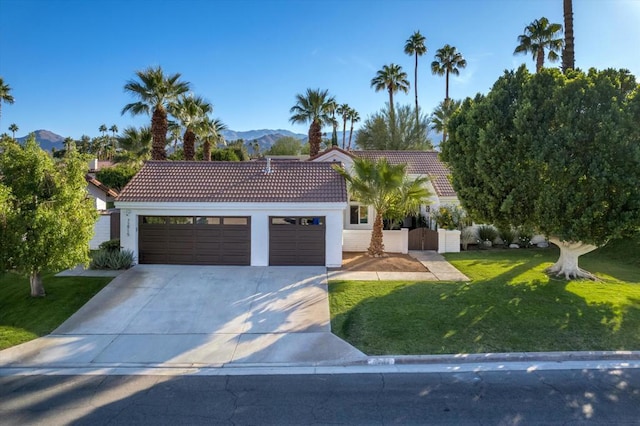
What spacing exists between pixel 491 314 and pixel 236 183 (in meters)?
11.1

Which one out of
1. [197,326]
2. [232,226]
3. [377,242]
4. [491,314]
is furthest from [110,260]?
[491,314]

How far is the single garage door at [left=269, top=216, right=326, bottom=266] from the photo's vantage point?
16391 millimetres

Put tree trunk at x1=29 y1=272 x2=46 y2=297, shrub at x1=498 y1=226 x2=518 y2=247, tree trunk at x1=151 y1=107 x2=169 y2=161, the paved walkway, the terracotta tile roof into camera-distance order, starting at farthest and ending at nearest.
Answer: tree trunk at x1=151 y1=107 x2=169 y2=161
the terracotta tile roof
shrub at x1=498 y1=226 x2=518 y2=247
the paved walkway
tree trunk at x1=29 y1=272 x2=46 y2=297

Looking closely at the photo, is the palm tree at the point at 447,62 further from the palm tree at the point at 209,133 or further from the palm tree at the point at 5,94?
the palm tree at the point at 5,94

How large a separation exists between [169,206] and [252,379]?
10154 millimetres

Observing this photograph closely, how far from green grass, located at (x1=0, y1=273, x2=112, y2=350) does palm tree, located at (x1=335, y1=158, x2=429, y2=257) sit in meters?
10.4

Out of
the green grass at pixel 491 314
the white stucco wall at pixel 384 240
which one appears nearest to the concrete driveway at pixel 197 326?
the green grass at pixel 491 314

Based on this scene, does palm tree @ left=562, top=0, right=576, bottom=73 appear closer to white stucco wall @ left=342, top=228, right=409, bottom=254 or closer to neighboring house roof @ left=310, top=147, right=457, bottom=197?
neighboring house roof @ left=310, top=147, right=457, bottom=197

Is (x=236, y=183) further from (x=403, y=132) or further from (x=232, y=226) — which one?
(x=403, y=132)

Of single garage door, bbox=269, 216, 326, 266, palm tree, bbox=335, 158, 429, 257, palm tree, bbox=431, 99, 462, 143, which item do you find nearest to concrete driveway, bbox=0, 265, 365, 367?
single garage door, bbox=269, 216, 326, 266

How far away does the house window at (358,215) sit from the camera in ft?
82.1

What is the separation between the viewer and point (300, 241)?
53.9 feet

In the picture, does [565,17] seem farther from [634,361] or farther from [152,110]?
[152,110]

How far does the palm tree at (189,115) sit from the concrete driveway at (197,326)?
15.0 metres
